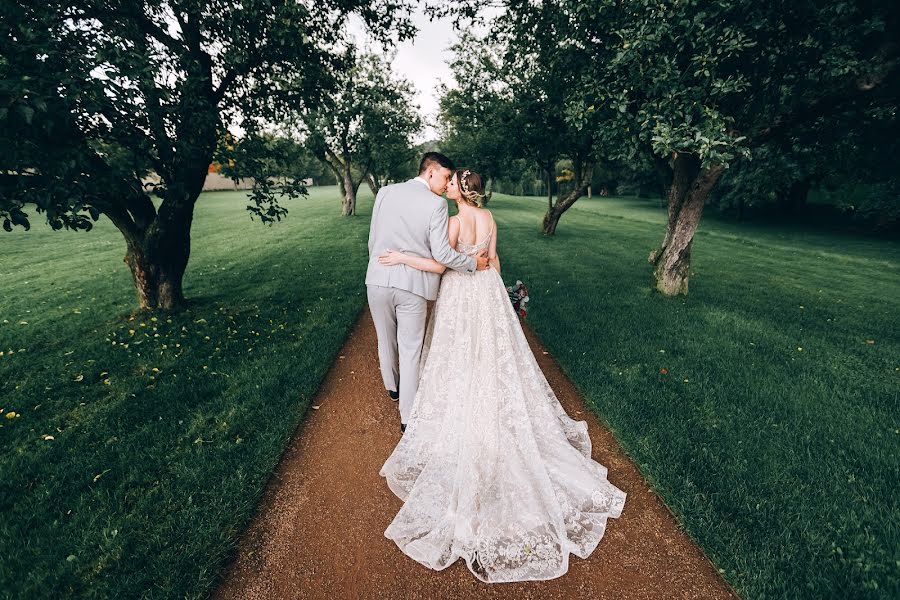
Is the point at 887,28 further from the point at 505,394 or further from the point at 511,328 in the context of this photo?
the point at 505,394

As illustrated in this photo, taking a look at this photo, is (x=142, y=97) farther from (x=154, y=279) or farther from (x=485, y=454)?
(x=485, y=454)

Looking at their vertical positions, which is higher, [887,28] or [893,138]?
[887,28]

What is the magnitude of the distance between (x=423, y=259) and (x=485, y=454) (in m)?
1.90

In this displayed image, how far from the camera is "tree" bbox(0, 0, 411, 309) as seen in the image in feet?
12.0

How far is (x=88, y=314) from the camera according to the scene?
8039 millimetres

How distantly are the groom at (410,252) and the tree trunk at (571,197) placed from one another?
52.4 ft

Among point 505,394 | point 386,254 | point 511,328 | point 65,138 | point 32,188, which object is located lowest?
point 505,394

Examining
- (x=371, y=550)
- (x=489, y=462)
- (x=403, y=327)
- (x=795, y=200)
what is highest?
(x=795, y=200)

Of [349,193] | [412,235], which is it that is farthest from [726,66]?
[349,193]

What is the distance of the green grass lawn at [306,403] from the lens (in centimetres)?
286

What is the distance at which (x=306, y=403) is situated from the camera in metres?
4.87

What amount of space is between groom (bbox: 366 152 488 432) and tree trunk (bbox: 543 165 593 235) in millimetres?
15984

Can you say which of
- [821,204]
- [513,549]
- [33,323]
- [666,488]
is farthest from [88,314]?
[821,204]

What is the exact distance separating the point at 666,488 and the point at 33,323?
11017 mm
